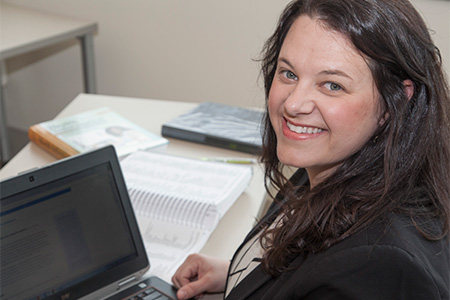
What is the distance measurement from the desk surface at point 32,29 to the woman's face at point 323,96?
1.75 m

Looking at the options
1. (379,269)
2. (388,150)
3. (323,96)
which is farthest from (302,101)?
(379,269)

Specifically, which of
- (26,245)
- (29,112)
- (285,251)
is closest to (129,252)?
(26,245)

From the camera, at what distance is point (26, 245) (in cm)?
90

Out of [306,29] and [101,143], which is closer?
[306,29]

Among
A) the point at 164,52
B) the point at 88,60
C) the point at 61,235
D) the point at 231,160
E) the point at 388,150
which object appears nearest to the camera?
the point at 388,150

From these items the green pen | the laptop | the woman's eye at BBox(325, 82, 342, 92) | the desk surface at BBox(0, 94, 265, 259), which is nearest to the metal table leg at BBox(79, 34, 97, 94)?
the desk surface at BBox(0, 94, 265, 259)

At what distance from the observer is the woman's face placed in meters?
0.81

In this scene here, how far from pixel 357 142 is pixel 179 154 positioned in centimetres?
84

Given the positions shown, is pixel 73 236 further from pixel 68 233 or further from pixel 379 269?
pixel 379 269

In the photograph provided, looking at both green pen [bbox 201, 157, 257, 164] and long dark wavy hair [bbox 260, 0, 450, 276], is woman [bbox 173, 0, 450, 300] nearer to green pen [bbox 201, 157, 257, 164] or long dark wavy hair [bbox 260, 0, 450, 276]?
long dark wavy hair [bbox 260, 0, 450, 276]

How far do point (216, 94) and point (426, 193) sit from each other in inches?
82.5

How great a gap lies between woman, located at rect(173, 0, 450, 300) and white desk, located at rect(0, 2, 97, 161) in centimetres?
179

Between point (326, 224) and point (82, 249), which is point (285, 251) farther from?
point (82, 249)

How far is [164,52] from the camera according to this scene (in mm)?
2895
